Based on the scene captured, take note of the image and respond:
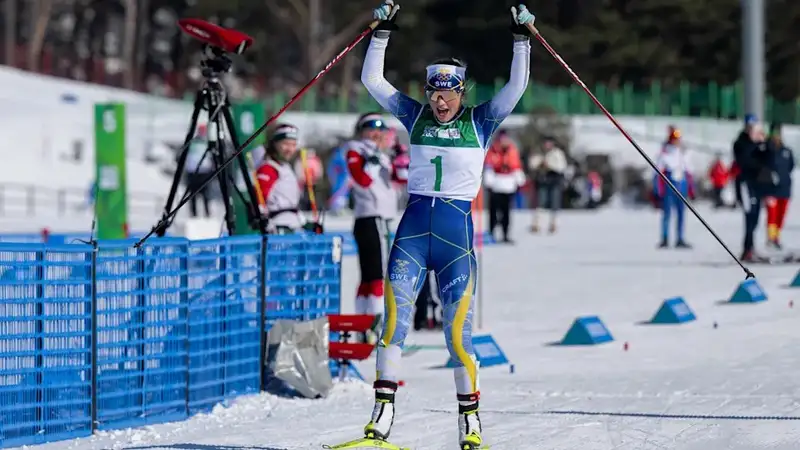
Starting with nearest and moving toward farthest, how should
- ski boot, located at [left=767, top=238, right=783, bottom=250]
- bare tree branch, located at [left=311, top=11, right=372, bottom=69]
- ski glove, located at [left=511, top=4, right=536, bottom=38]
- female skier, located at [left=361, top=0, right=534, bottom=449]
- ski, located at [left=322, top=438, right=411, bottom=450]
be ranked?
ski, located at [left=322, top=438, right=411, bottom=450], female skier, located at [left=361, top=0, right=534, bottom=449], ski glove, located at [left=511, top=4, right=536, bottom=38], ski boot, located at [left=767, top=238, right=783, bottom=250], bare tree branch, located at [left=311, top=11, right=372, bottom=69]

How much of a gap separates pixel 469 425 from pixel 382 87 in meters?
1.74

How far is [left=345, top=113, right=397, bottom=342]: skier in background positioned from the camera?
12.8m

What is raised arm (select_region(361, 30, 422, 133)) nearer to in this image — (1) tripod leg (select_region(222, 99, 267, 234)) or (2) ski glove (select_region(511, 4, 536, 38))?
(2) ski glove (select_region(511, 4, 536, 38))

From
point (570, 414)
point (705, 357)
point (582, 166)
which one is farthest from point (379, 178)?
point (582, 166)

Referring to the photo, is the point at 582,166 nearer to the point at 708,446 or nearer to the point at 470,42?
the point at 470,42

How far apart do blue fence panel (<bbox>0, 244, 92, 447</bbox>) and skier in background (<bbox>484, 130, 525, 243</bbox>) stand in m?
16.3

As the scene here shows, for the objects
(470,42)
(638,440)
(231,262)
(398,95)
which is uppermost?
(470,42)

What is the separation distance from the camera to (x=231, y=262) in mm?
10133

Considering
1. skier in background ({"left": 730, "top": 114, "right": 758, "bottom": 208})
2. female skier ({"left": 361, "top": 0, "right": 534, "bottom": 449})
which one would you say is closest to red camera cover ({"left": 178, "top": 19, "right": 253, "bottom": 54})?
female skier ({"left": 361, "top": 0, "right": 534, "bottom": 449})

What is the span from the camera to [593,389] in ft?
36.1

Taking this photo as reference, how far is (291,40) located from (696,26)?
20.9 meters

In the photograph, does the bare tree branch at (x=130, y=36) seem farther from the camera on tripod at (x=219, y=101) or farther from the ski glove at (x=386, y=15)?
the ski glove at (x=386, y=15)

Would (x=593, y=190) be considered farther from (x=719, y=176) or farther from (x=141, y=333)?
(x=141, y=333)

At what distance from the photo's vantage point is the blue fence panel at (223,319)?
9812 millimetres
